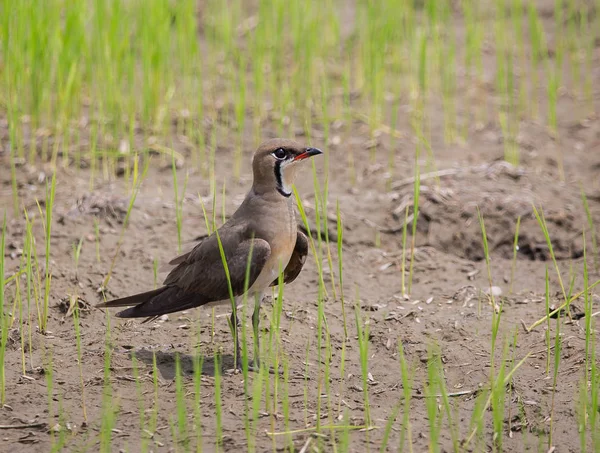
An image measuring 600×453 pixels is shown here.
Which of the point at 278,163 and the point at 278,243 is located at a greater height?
the point at 278,163

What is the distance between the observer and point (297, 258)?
12.9 feet

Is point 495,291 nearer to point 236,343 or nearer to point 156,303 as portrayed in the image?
point 236,343

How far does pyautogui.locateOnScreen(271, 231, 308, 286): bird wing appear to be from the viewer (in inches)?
153

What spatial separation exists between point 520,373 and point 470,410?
369 mm

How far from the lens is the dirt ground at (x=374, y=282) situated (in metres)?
3.36

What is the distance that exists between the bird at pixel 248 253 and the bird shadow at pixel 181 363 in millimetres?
88

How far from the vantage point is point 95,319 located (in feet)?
13.8

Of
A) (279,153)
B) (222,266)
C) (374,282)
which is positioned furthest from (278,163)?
(374,282)

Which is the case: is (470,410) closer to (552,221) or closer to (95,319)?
(95,319)

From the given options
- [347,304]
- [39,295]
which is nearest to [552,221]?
[347,304]

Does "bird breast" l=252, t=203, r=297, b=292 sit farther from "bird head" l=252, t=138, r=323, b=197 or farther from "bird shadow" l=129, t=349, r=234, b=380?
"bird shadow" l=129, t=349, r=234, b=380

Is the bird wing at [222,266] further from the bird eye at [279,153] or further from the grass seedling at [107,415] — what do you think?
the grass seedling at [107,415]

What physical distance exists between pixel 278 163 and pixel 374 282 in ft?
3.84

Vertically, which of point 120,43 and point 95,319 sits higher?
point 120,43
